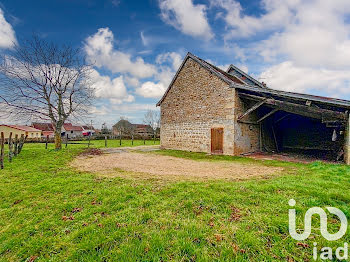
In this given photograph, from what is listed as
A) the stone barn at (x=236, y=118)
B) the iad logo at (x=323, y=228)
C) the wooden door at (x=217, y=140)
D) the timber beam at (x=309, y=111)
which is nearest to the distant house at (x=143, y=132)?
the stone barn at (x=236, y=118)

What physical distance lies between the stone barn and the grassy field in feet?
19.7

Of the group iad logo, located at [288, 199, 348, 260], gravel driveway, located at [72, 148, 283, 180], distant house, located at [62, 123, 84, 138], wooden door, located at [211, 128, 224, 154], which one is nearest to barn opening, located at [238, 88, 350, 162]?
wooden door, located at [211, 128, 224, 154]

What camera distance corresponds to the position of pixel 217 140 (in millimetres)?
11625

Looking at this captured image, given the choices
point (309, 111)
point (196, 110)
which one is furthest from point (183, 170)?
point (309, 111)

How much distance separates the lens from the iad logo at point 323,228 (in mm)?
2082

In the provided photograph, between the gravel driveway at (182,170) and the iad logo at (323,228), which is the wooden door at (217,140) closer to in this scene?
the gravel driveway at (182,170)

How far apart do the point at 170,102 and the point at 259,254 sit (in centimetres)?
1350

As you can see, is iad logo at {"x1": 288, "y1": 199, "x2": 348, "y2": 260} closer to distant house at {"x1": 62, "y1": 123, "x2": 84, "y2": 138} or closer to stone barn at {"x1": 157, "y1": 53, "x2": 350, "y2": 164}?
stone barn at {"x1": 157, "y1": 53, "x2": 350, "y2": 164}

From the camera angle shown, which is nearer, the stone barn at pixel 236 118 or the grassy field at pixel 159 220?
the grassy field at pixel 159 220

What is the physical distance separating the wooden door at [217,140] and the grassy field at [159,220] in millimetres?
6553

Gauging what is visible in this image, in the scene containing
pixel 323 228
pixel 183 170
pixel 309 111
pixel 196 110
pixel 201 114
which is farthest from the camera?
pixel 196 110

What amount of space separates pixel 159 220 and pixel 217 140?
934 centimetres

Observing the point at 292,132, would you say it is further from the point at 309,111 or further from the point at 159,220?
the point at 159,220

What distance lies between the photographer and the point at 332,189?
4090 mm
